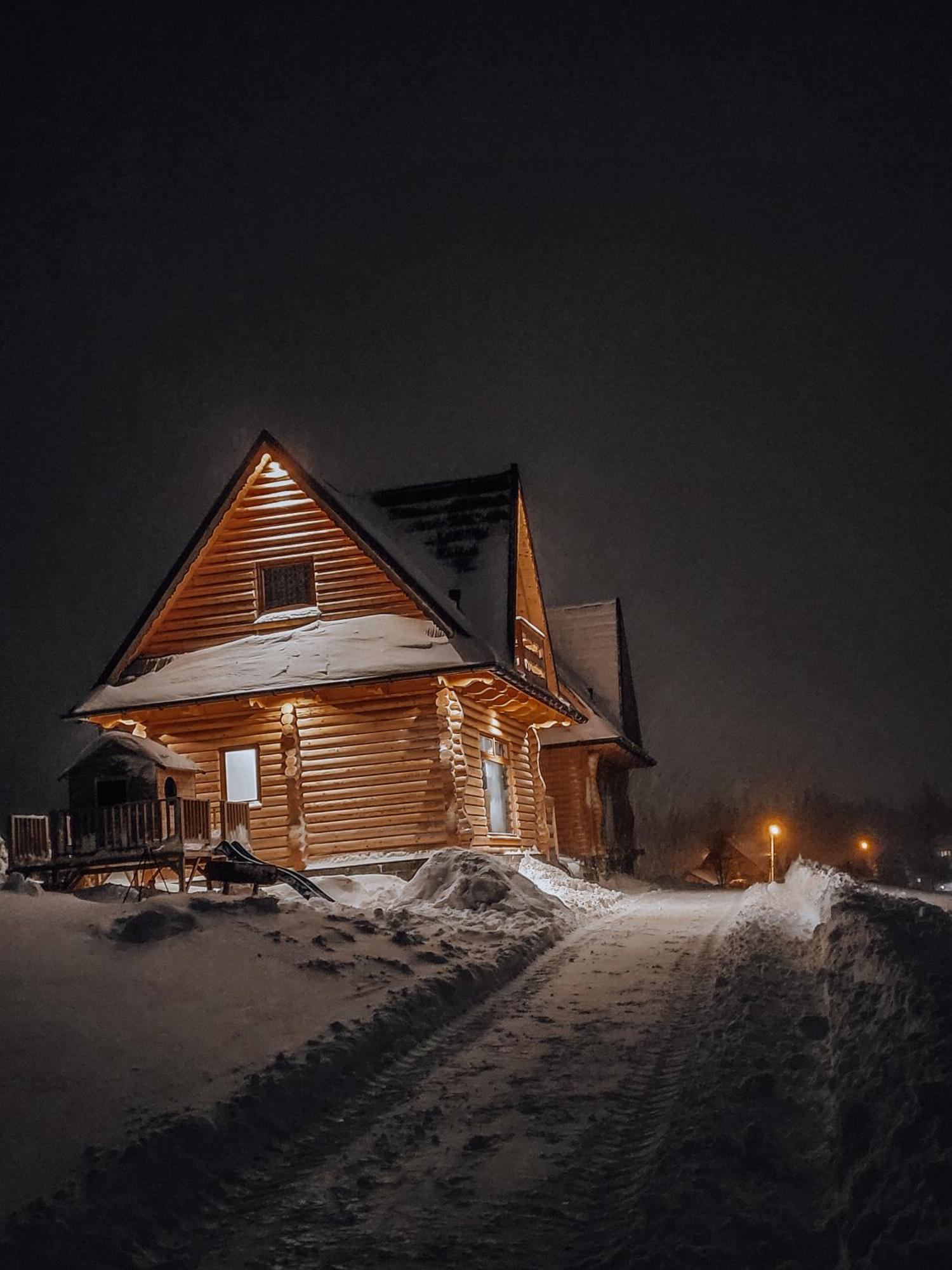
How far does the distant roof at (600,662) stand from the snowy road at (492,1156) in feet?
92.7

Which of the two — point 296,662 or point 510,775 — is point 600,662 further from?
point 296,662

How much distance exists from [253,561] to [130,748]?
6363 millimetres

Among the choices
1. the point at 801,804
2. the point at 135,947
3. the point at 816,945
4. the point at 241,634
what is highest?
the point at 241,634

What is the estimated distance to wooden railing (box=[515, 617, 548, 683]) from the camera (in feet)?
79.6

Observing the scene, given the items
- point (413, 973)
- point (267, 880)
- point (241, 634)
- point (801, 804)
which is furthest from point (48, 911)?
point (801, 804)

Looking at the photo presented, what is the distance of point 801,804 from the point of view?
157m

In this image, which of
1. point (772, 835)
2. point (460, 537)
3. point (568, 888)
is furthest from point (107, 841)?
point (772, 835)

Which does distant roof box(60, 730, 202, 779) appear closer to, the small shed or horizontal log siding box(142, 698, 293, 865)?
the small shed

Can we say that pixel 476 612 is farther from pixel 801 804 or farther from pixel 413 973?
pixel 801 804

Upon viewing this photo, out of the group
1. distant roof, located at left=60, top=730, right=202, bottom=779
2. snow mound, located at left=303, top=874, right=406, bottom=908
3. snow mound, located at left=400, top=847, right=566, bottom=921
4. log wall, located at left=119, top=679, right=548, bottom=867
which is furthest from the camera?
Answer: log wall, located at left=119, top=679, right=548, bottom=867

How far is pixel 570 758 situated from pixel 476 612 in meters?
13.4

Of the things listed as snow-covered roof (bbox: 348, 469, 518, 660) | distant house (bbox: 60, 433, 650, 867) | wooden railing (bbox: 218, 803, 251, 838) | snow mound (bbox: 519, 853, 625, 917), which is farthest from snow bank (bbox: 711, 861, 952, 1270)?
snow-covered roof (bbox: 348, 469, 518, 660)

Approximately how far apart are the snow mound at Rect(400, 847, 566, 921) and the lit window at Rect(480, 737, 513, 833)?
7.15 metres

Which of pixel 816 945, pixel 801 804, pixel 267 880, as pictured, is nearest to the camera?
pixel 816 945
